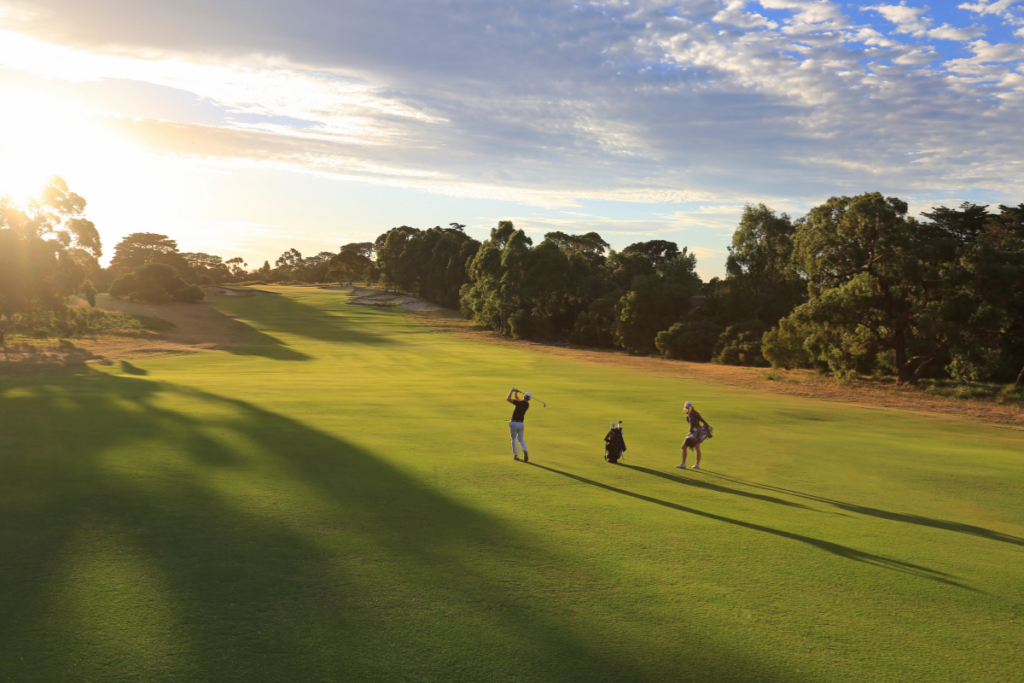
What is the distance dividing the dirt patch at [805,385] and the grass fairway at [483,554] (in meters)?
9.81

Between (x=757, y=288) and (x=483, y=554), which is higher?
(x=757, y=288)

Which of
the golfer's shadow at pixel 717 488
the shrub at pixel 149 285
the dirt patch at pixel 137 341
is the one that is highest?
the shrub at pixel 149 285

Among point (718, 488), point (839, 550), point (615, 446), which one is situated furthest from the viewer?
point (615, 446)

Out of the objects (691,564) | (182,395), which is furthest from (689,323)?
(691,564)

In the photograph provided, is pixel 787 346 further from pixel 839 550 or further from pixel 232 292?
pixel 232 292

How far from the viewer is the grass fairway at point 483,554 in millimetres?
7078

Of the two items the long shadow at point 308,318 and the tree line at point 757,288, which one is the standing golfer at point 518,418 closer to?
the tree line at point 757,288

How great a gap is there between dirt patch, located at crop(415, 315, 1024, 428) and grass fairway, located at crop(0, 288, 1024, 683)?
32.2ft

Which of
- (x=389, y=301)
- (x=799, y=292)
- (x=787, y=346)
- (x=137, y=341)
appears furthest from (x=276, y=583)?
(x=389, y=301)

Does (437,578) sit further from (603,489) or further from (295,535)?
(603,489)

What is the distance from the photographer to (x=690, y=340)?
56844 millimetres

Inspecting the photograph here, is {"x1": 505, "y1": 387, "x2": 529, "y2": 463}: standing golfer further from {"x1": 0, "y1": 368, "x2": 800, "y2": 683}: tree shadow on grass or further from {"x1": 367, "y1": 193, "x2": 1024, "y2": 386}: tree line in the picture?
{"x1": 367, "y1": 193, "x2": 1024, "y2": 386}: tree line

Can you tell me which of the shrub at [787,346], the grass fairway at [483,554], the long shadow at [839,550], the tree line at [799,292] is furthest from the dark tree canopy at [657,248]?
the long shadow at [839,550]

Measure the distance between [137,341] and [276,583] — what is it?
5776cm
